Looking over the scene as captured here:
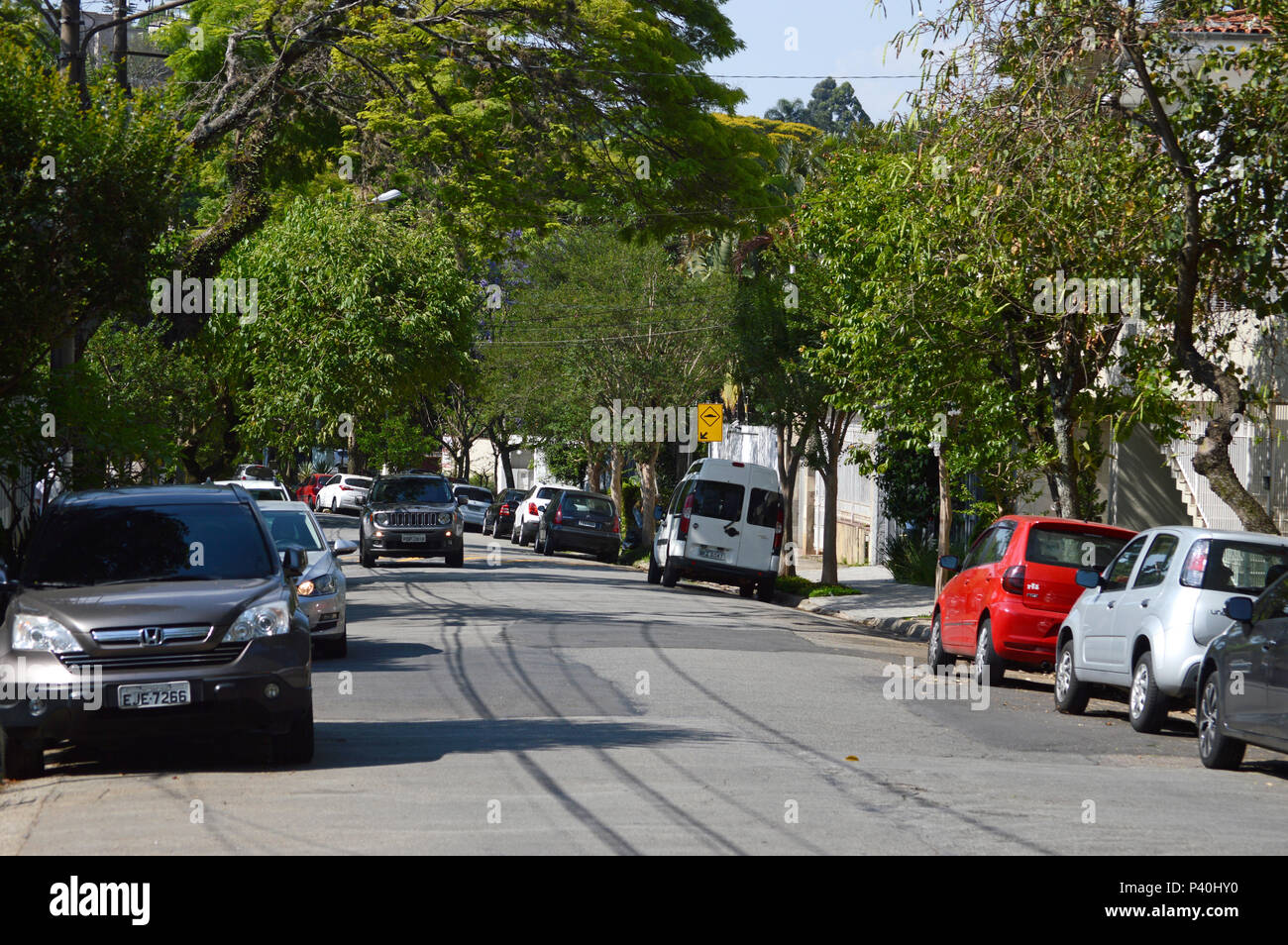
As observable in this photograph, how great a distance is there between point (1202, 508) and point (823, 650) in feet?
28.9

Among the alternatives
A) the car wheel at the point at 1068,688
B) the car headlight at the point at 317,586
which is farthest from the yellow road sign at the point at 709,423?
the car wheel at the point at 1068,688

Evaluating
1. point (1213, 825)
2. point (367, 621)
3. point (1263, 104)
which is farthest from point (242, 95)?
point (1213, 825)

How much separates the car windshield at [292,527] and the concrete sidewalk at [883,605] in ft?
34.9

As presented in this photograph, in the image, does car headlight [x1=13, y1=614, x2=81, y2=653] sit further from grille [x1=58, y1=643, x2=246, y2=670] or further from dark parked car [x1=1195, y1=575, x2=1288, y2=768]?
dark parked car [x1=1195, y1=575, x2=1288, y2=768]

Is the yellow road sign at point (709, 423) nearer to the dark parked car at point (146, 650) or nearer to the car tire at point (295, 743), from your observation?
the dark parked car at point (146, 650)

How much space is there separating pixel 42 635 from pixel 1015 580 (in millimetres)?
9797

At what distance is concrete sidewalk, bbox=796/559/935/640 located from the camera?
997 inches

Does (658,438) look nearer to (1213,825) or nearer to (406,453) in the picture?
(406,453)

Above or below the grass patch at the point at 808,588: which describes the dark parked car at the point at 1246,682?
above

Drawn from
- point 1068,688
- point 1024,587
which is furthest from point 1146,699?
point 1024,587

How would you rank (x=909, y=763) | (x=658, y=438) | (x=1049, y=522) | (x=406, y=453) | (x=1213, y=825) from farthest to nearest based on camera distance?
(x=406, y=453) < (x=658, y=438) < (x=1049, y=522) < (x=909, y=763) < (x=1213, y=825)

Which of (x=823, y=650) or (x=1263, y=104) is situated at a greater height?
(x=1263, y=104)

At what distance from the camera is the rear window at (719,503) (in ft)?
93.7

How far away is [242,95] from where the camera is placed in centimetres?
2395
